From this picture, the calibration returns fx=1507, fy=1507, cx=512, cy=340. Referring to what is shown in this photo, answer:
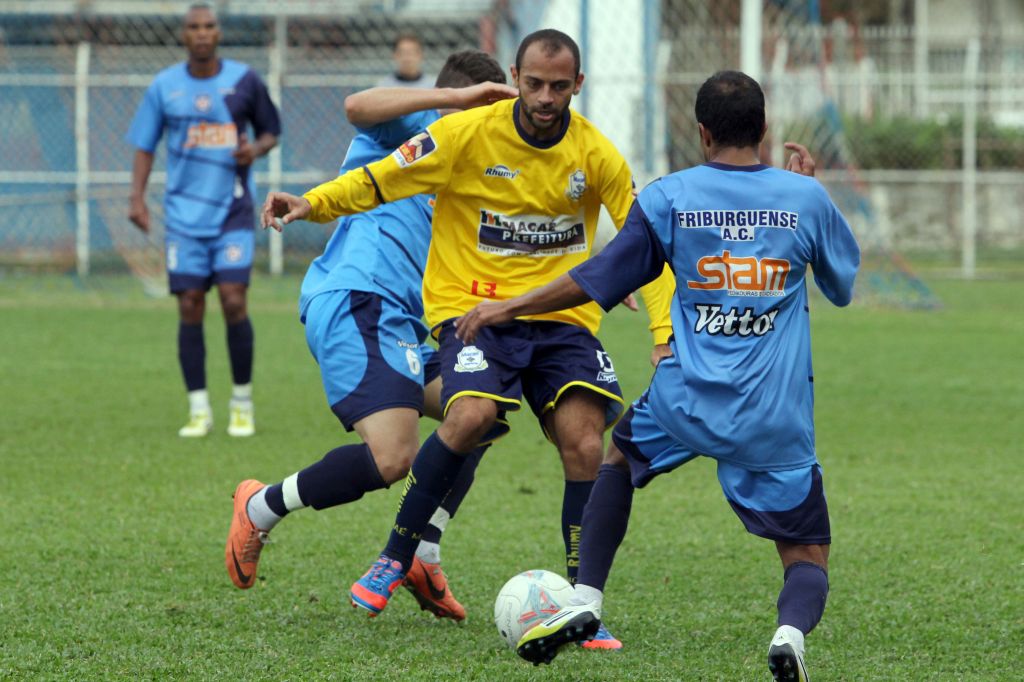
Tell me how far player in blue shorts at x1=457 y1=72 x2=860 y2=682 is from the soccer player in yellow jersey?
0.70 m

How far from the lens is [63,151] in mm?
18344

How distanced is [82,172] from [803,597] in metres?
14.6

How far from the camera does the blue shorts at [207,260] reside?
8.23 m

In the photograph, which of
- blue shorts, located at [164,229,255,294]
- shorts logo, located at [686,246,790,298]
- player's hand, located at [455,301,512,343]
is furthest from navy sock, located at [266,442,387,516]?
blue shorts, located at [164,229,255,294]

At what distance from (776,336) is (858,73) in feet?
57.0

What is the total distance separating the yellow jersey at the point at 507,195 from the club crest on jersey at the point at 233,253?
368 cm

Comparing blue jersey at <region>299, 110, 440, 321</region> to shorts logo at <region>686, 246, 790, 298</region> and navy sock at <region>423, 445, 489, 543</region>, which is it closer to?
navy sock at <region>423, 445, 489, 543</region>

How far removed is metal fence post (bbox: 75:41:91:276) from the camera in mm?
16750

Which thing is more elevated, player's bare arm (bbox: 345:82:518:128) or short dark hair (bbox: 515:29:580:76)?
short dark hair (bbox: 515:29:580:76)

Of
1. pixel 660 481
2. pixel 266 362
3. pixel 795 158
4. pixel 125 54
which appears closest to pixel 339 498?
pixel 795 158

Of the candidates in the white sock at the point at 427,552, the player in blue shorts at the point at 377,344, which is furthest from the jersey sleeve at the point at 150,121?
the white sock at the point at 427,552

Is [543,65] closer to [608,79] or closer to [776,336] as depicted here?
[776,336]

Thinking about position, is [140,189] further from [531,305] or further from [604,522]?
[604,522]

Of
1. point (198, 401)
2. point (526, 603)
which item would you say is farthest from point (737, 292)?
point (198, 401)
